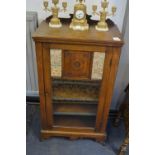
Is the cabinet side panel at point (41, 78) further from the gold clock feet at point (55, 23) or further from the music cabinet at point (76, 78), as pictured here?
the gold clock feet at point (55, 23)

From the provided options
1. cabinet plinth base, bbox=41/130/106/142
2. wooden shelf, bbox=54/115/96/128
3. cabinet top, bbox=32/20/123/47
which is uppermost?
cabinet top, bbox=32/20/123/47

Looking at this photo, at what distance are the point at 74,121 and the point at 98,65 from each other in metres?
0.66

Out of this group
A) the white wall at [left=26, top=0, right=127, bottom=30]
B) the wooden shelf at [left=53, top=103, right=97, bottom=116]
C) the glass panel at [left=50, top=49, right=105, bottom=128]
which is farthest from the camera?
the wooden shelf at [left=53, top=103, right=97, bottom=116]

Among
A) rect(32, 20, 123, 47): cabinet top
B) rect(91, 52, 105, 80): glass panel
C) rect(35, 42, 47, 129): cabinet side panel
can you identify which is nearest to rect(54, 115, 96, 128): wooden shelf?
rect(35, 42, 47, 129): cabinet side panel

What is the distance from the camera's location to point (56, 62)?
1.21 metres

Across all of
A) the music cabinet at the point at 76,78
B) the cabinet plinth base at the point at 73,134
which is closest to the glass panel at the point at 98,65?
the music cabinet at the point at 76,78

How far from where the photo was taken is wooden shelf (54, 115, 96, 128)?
1.57 m

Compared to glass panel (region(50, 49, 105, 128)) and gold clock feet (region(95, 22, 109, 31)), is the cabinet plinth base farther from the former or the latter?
gold clock feet (region(95, 22, 109, 31))

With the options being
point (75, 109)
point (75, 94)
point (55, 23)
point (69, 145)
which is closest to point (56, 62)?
point (55, 23)

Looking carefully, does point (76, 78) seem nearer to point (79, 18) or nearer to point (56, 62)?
point (56, 62)

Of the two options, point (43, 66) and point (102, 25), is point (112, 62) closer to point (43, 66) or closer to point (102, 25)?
point (102, 25)

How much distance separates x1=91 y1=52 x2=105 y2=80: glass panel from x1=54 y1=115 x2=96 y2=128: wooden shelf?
469mm
